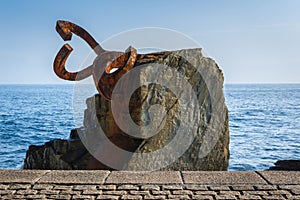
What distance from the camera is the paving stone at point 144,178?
12.0ft

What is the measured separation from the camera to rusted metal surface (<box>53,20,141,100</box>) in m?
4.42

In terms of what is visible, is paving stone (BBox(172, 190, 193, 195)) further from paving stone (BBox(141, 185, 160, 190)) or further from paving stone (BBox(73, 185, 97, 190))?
paving stone (BBox(73, 185, 97, 190))

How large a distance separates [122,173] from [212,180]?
92cm

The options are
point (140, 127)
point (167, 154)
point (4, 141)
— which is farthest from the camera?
point (4, 141)

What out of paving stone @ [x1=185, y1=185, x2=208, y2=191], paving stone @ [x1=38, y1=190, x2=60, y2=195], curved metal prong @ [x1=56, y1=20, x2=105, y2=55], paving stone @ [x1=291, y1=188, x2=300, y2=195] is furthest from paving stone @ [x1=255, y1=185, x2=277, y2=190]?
curved metal prong @ [x1=56, y1=20, x2=105, y2=55]

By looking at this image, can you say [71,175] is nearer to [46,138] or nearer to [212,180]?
[212,180]

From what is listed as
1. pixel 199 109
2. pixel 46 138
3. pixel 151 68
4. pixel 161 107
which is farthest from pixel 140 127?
pixel 46 138

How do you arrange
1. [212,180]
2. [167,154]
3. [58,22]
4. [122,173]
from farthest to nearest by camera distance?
[167,154] < [58,22] < [122,173] < [212,180]

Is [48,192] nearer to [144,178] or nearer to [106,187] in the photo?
[106,187]

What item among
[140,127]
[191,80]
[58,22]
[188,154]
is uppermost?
[58,22]

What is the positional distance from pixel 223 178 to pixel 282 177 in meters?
0.60

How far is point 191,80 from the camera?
6371 mm

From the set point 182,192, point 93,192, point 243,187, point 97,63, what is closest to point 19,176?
point 93,192

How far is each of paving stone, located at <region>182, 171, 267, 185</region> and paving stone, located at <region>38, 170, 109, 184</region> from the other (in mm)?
841
